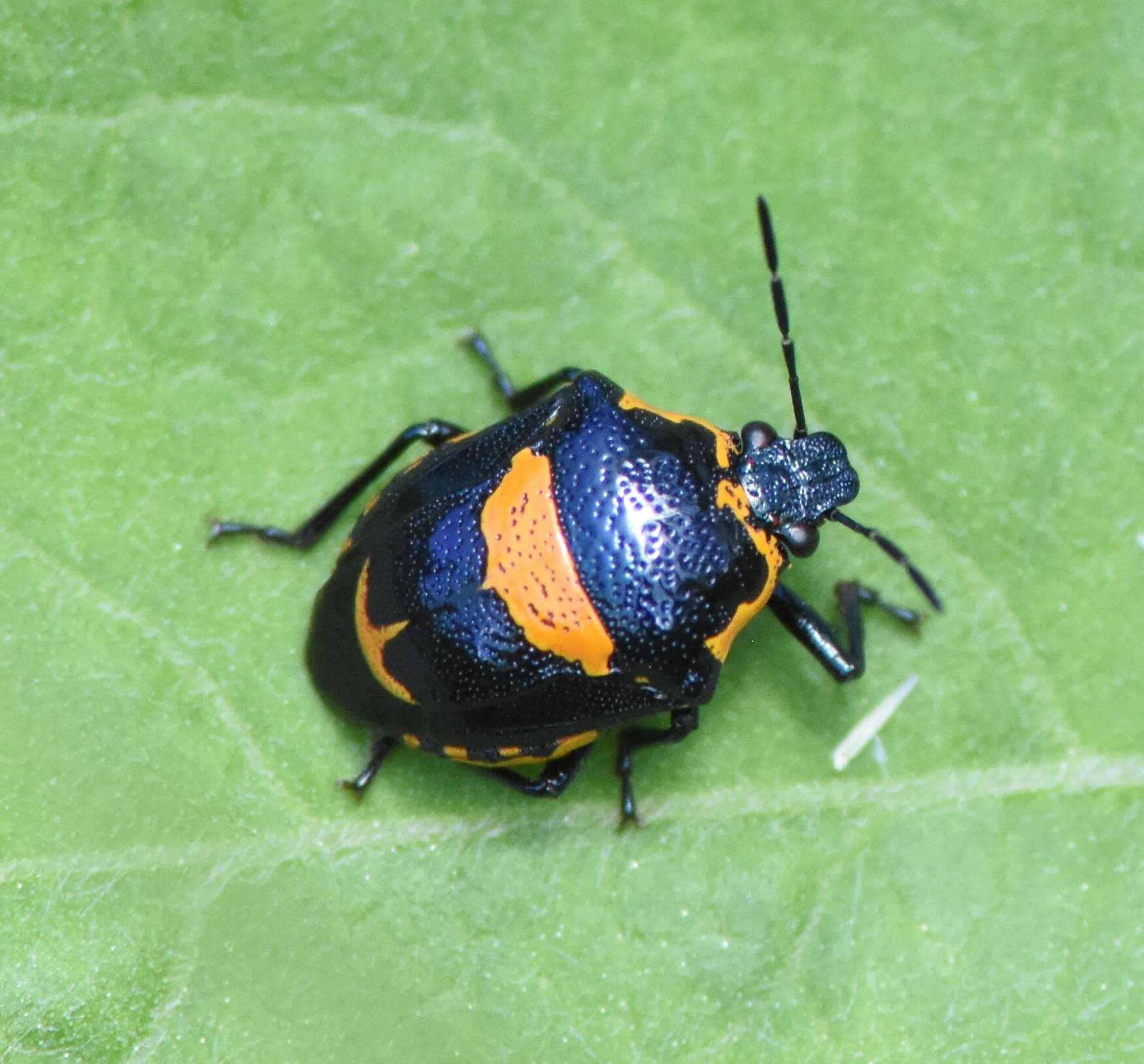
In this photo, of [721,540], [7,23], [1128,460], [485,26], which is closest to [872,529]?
[721,540]

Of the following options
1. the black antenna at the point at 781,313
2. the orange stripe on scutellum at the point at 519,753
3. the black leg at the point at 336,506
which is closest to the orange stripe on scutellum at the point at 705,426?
the black antenna at the point at 781,313

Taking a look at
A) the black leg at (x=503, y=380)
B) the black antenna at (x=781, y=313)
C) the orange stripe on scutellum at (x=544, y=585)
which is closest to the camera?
the orange stripe on scutellum at (x=544, y=585)

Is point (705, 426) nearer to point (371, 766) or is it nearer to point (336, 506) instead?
point (336, 506)

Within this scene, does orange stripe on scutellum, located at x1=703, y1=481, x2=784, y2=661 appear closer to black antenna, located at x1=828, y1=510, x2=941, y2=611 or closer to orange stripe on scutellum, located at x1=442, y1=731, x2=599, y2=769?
black antenna, located at x1=828, y1=510, x2=941, y2=611

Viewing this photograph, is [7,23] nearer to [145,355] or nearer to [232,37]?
[232,37]

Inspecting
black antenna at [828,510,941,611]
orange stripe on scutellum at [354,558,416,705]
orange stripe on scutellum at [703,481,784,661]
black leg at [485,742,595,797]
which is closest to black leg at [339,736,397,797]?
orange stripe on scutellum at [354,558,416,705]

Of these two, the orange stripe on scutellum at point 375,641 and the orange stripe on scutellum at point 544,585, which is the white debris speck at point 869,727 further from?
the orange stripe on scutellum at point 375,641
